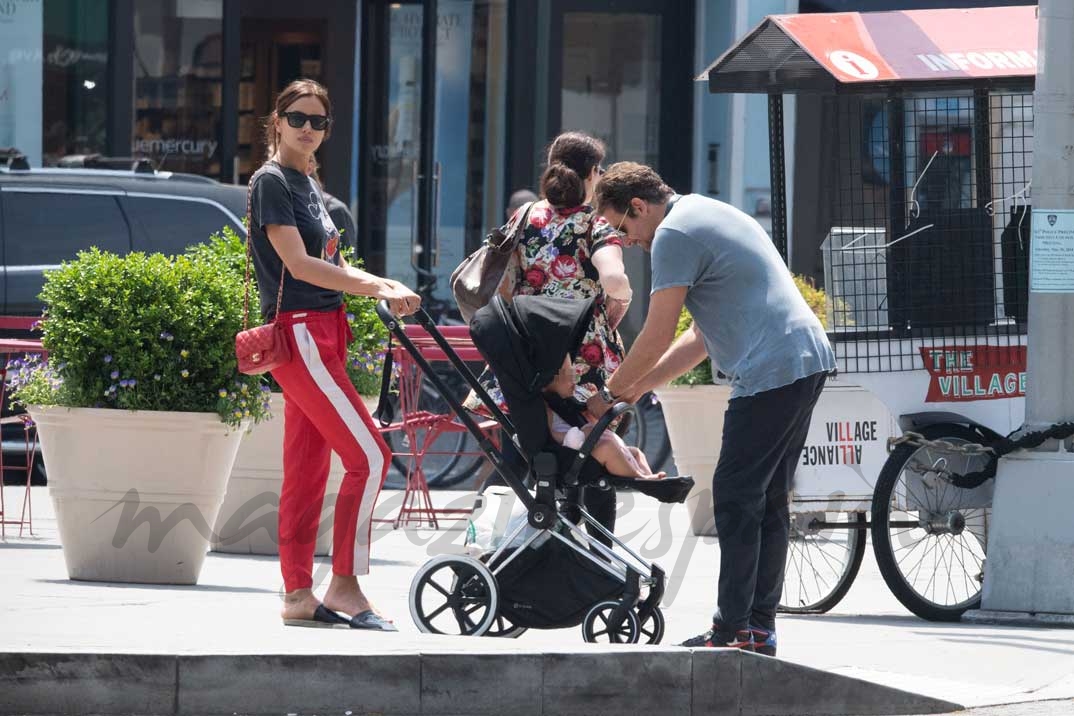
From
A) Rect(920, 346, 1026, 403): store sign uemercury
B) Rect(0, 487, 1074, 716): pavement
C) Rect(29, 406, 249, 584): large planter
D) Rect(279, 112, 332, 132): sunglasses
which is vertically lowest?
Rect(0, 487, 1074, 716): pavement

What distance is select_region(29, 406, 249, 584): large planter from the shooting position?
24.7 feet

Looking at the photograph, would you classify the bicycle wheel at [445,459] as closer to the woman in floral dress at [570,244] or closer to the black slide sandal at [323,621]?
the woman in floral dress at [570,244]

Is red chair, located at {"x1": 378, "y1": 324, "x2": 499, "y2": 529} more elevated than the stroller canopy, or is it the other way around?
the stroller canopy

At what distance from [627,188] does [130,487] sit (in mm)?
2569

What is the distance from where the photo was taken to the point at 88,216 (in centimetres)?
1148

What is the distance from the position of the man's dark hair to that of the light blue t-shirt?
8cm

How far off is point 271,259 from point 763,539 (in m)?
1.89

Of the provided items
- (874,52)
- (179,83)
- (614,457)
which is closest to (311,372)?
(614,457)

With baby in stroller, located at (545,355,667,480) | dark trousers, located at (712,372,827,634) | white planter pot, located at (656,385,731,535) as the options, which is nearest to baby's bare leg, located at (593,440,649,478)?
baby in stroller, located at (545,355,667,480)

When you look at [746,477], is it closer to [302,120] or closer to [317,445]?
[317,445]

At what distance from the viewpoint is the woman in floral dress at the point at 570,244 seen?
6.81 metres

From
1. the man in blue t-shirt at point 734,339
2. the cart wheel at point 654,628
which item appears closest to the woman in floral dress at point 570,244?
the man in blue t-shirt at point 734,339

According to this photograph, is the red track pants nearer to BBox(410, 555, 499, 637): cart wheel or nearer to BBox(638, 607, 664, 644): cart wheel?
BBox(410, 555, 499, 637): cart wheel

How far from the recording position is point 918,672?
20.4 ft
